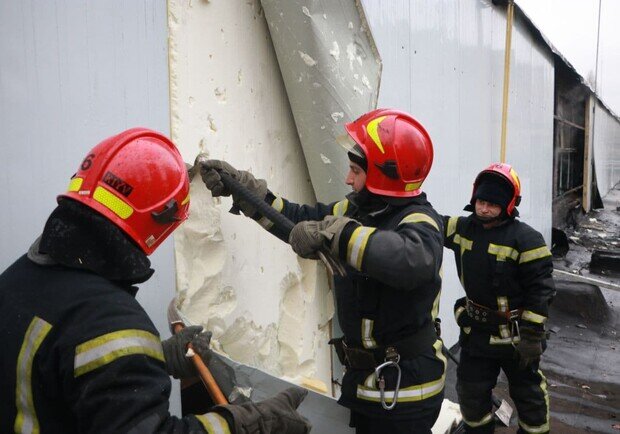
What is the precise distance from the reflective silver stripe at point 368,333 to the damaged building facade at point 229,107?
26.6 inches

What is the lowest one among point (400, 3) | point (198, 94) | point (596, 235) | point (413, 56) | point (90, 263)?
point (596, 235)

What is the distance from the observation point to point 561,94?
12281 millimetres

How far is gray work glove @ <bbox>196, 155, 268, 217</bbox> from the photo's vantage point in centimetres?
205

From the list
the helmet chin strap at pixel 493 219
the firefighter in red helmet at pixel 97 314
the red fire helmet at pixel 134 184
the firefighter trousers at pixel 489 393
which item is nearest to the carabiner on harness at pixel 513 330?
the firefighter trousers at pixel 489 393

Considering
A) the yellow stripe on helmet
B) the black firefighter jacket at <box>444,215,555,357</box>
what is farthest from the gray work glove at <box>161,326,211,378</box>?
the black firefighter jacket at <box>444,215,555,357</box>

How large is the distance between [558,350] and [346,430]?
4011 mm

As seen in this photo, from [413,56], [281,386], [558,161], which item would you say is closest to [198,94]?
[281,386]

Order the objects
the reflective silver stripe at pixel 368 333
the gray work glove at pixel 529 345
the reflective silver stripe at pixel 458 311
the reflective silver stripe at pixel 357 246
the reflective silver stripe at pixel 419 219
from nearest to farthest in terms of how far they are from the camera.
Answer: the reflective silver stripe at pixel 357 246, the reflective silver stripe at pixel 419 219, the reflective silver stripe at pixel 368 333, the gray work glove at pixel 529 345, the reflective silver stripe at pixel 458 311

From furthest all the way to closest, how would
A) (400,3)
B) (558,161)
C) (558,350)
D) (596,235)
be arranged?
(596,235)
(558,161)
(558,350)
(400,3)

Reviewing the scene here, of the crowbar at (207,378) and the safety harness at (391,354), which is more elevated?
the crowbar at (207,378)

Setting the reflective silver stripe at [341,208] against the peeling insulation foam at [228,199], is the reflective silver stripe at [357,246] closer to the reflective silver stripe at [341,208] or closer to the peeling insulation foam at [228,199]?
the reflective silver stripe at [341,208]

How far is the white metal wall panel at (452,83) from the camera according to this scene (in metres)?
3.63

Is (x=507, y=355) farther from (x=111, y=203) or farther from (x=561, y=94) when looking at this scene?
(x=561, y=94)

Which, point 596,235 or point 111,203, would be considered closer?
point 111,203
